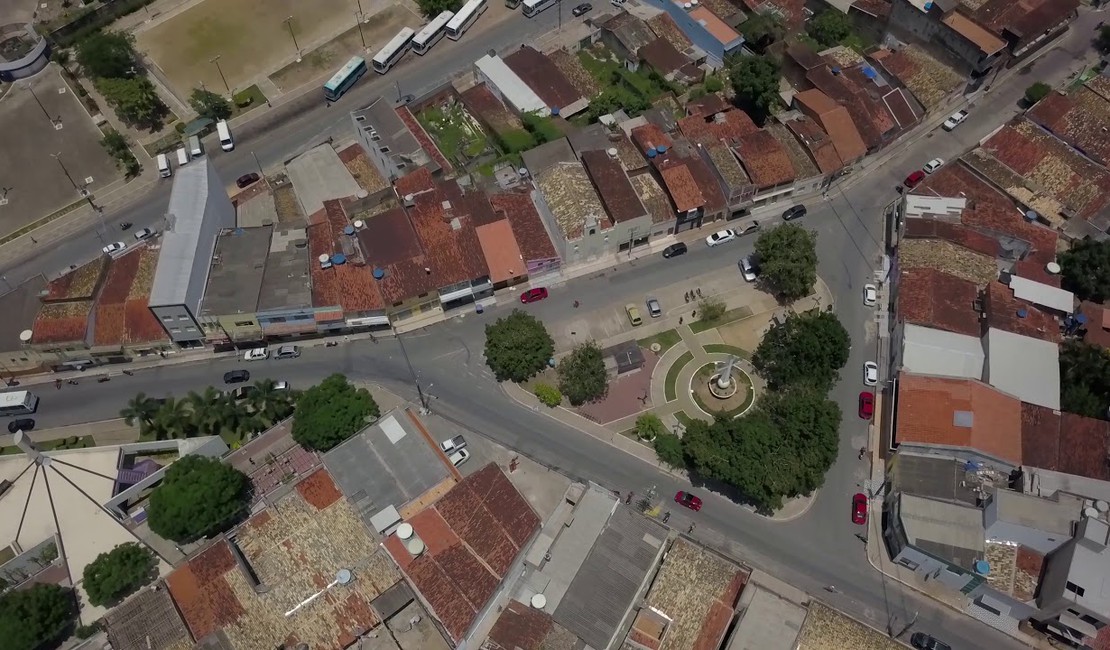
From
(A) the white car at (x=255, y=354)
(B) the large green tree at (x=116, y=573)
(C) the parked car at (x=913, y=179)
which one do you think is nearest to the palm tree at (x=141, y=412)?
(A) the white car at (x=255, y=354)

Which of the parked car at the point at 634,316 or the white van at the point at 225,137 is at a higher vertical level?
the white van at the point at 225,137

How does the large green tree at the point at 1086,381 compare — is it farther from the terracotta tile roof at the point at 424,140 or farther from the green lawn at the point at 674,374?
the terracotta tile roof at the point at 424,140

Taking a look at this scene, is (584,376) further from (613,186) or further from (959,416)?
(959,416)

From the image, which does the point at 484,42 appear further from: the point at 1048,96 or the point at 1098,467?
the point at 1098,467

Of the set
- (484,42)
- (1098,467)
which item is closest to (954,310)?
(1098,467)

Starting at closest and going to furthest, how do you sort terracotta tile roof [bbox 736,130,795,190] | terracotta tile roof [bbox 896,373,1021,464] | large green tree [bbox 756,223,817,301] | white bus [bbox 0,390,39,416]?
terracotta tile roof [bbox 896,373,1021,464], white bus [bbox 0,390,39,416], large green tree [bbox 756,223,817,301], terracotta tile roof [bbox 736,130,795,190]

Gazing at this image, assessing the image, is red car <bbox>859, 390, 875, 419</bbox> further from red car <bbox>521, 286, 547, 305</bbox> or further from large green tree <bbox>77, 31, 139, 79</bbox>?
large green tree <bbox>77, 31, 139, 79</bbox>

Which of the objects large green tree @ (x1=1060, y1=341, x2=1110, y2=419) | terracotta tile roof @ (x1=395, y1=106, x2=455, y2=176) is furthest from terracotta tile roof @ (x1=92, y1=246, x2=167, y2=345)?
large green tree @ (x1=1060, y1=341, x2=1110, y2=419)
